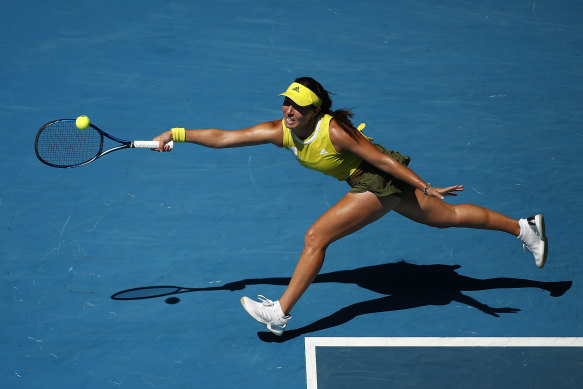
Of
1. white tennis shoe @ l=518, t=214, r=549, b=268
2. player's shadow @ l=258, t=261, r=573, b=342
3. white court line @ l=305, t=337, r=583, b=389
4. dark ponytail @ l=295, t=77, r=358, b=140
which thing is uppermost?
dark ponytail @ l=295, t=77, r=358, b=140

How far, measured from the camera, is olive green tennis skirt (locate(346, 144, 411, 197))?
5465 millimetres

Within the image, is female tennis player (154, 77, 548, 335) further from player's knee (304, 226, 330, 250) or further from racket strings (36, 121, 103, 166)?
racket strings (36, 121, 103, 166)

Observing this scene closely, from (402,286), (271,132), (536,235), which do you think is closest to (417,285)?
(402,286)

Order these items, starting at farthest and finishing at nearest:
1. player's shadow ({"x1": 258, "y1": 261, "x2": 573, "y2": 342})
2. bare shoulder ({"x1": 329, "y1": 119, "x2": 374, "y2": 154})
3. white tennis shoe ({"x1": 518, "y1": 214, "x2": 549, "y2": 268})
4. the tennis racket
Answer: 1. the tennis racket
2. player's shadow ({"x1": 258, "y1": 261, "x2": 573, "y2": 342})
3. white tennis shoe ({"x1": 518, "y1": 214, "x2": 549, "y2": 268})
4. bare shoulder ({"x1": 329, "y1": 119, "x2": 374, "y2": 154})

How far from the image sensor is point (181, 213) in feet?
22.5

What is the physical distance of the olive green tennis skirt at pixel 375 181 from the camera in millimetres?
5465

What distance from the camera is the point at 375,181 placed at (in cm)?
547

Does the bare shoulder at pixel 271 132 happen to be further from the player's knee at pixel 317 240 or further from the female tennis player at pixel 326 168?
the player's knee at pixel 317 240

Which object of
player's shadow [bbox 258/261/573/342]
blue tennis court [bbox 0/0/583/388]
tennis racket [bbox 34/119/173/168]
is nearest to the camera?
blue tennis court [bbox 0/0/583/388]

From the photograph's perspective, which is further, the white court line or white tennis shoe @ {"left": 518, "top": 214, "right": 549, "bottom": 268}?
white tennis shoe @ {"left": 518, "top": 214, "right": 549, "bottom": 268}

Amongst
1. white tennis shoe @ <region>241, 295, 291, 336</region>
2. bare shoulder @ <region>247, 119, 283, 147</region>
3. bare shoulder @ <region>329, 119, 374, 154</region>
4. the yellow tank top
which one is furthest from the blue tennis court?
bare shoulder @ <region>329, 119, 374, 154</region>

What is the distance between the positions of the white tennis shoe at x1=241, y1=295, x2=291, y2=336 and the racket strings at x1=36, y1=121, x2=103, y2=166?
79.7 inches

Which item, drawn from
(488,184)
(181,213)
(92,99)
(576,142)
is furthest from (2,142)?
(576,142)

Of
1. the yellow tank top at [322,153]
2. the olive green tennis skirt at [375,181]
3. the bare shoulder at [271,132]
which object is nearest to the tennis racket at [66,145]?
the bare shoulder at [271,132]
